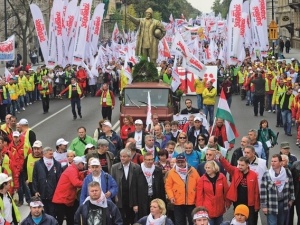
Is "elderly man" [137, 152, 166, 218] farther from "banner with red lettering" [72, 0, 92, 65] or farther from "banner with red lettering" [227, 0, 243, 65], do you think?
"banner with red lettering" [72, 0, 92, 65]

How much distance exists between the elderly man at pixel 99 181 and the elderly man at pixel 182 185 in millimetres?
874

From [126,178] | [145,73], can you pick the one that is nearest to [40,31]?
[145,73]

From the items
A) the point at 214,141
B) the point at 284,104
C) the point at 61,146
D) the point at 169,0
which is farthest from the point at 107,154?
the point at 169,0

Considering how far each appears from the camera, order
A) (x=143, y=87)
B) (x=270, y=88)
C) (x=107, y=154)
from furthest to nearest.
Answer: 1. (x=270, y=88)
2. (x=143, y=87)
3. (x=107, y=154)

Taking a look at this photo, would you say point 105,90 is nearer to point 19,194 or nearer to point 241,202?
point 19,194

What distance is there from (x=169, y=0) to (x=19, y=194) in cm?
11048

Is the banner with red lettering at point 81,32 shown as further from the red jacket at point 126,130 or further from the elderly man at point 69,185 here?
the elderly man at point 69,185

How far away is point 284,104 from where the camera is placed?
24.1m

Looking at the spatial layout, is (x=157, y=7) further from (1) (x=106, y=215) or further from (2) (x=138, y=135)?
(1) (x=106, y=215)

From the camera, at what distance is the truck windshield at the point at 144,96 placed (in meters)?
22.6

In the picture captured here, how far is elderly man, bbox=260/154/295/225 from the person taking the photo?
457 inches

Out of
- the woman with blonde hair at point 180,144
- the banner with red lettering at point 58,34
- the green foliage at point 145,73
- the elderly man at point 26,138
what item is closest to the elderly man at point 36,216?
the woman with blonde hair at point 180,144

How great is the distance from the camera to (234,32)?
117ft

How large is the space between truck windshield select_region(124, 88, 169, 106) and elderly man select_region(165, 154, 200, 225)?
10843 mm
